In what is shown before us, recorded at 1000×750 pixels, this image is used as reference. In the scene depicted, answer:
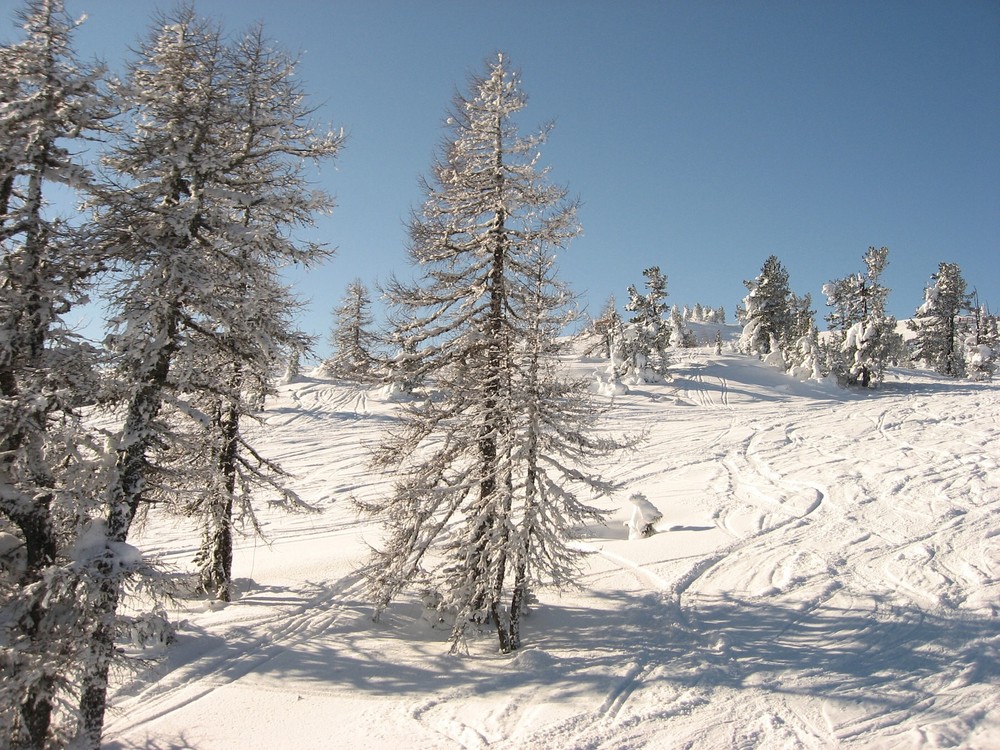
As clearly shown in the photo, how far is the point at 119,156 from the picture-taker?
7973 mm

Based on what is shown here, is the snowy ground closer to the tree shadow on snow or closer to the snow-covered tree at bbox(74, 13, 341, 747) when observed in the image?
the tree shadow on snow

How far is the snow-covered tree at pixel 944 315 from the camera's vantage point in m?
54.5

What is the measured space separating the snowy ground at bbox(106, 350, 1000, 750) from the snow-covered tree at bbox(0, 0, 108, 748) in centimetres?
293

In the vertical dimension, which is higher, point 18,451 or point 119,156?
point 119,156

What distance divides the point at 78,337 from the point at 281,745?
7145 mm

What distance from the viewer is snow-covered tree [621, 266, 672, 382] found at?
45.3 metres

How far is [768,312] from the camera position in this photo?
58.4m

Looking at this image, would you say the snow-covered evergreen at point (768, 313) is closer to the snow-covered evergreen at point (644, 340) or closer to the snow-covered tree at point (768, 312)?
the snow-covered tree at point (768, 312)

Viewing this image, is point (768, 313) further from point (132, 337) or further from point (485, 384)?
point (132, 337)

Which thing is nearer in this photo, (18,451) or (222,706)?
(18,451)

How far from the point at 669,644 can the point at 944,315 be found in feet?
205

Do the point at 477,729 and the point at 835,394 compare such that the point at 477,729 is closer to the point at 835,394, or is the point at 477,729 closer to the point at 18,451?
the point at 18,451

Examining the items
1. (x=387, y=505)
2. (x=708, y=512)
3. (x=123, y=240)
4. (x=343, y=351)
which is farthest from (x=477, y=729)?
(x=708, y=512)

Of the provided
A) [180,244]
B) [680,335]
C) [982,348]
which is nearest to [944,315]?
[982,348]
